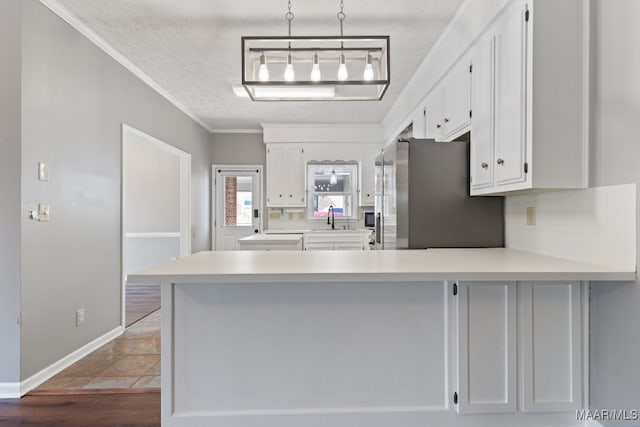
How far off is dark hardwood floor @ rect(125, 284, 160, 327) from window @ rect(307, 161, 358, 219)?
2.58 m

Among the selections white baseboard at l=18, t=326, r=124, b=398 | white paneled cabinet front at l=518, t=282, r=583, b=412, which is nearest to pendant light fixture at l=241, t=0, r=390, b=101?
white paneled cabinet front at l=518, t=282, r=583, b=412

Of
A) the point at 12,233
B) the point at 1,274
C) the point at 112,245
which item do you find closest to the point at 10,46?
the point at 12,233

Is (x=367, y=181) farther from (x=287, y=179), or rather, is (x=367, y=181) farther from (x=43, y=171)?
(x=43, y=171)

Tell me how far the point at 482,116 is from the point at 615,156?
29.9 inches

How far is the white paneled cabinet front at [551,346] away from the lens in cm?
165

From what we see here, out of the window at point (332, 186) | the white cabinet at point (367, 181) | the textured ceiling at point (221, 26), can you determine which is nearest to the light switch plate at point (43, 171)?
the textured ceiling at point (221, 26)

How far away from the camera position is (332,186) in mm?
5812

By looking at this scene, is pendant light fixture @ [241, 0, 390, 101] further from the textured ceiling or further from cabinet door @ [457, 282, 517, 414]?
cabinet door @ [457, 282, 517, 414]

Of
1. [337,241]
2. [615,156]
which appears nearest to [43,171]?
[615,156]

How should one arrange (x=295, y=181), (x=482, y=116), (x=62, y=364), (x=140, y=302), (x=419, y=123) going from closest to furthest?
(x=482, y=116)
(x=62, y=364)
(x=419, y=123)
(x=140, y=302)
(x=295, y=181)

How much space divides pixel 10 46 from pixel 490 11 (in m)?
2.92

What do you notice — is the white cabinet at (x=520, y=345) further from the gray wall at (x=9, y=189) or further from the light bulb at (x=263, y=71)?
the gray wall at (x=9, y=189)

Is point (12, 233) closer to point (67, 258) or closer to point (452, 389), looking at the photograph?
point (67, 258)

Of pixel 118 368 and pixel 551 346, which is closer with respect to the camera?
pixel 551 346
